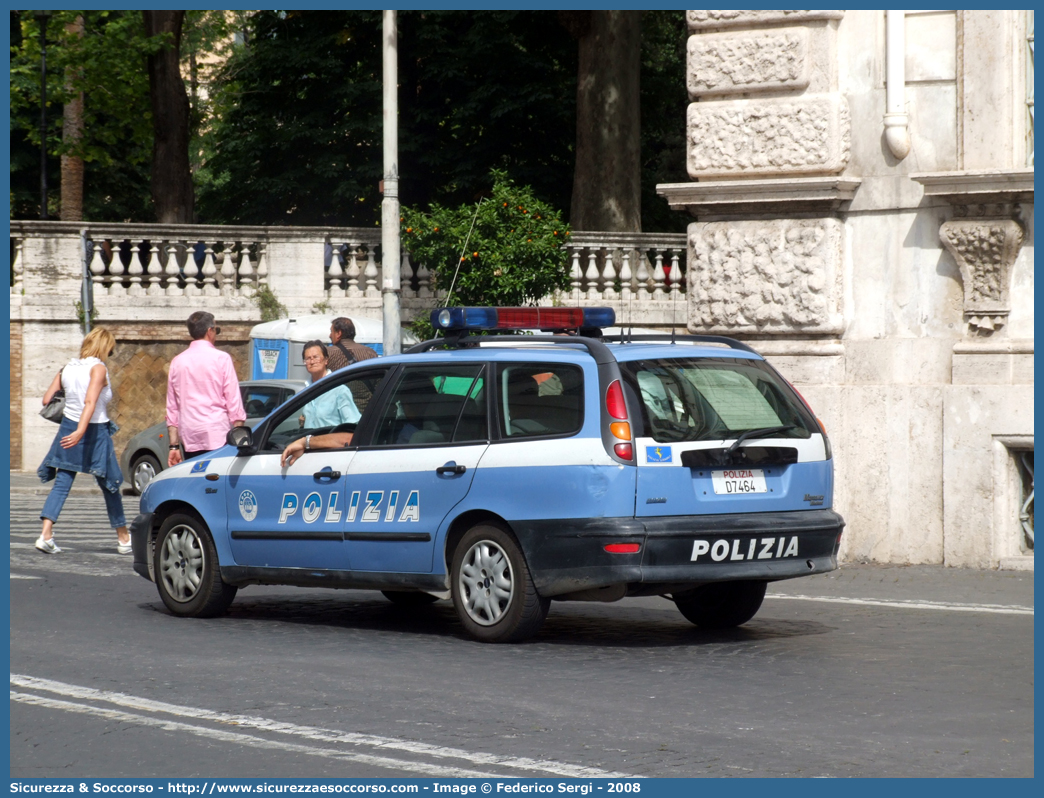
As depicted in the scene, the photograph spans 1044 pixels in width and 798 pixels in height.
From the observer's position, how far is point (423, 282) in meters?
24.0

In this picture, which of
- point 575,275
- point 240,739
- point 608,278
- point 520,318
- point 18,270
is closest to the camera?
point 240,739

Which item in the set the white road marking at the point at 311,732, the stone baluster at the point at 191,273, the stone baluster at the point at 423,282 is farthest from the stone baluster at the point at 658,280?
the white road marking at the point at 311,732

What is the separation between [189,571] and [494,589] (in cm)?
224

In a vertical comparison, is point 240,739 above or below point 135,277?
below

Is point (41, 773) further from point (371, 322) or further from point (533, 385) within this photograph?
point (371, 322)

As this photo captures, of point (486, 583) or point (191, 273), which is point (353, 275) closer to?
point (191, 273)

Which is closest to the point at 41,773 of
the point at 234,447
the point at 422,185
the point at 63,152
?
the point at 234,447

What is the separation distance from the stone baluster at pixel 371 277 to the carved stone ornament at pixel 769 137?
35.8 feet

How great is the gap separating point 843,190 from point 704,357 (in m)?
4.48

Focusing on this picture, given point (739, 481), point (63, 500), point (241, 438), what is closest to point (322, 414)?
point (241, 438)

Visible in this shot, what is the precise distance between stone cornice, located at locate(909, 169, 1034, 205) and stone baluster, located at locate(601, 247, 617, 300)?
11.1m

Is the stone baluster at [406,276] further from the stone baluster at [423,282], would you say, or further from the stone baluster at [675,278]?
the stone baluster at [675,278]

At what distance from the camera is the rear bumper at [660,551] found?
8.04 meters

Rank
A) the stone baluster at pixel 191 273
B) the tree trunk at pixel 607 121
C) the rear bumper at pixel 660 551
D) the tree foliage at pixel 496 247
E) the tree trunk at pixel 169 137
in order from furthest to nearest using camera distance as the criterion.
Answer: the tree trunk at pixel 169 137, the tree trunk at pixel 607 121, the stone baluster at pixel 191 273, the tree foliage at pixel 496 247, the rear bumper at pixel 660 551
